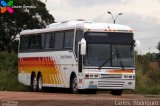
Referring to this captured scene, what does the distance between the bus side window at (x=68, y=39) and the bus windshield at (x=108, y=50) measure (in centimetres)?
151

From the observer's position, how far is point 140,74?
46469 millimetres

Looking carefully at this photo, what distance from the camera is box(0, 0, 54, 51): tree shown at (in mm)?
88188

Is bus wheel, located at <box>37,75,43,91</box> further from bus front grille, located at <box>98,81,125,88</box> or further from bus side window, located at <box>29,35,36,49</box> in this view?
bus front grille, located at <box>98,81,125,88</box>

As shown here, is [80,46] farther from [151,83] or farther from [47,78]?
[151,83]

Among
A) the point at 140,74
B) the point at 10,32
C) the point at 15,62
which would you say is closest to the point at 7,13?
the point at 10,32

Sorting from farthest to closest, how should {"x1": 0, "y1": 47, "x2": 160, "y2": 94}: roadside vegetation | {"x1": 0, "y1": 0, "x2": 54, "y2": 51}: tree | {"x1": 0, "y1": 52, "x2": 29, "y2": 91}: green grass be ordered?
{"x1": 0, "y1": 0, "x2": 54, "y2": 51}: tree < {"x1": 0, "y1": 52, "x2": 29, "y2": 91}: green grass < {"x1": 0, "y1": 47, "x2": 160, "y2": 94}: roadside vegetation

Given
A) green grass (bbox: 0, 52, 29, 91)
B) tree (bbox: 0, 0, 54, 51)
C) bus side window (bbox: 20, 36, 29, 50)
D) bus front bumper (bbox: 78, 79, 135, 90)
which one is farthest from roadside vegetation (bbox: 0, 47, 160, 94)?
tree (bbox: 0, 0, 54, 51)

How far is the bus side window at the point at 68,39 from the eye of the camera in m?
29.4

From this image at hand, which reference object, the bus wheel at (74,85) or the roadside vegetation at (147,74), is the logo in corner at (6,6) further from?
the bus wheel at (74,85)

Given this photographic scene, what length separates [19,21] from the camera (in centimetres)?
8856

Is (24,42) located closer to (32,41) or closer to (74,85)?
(32,41)

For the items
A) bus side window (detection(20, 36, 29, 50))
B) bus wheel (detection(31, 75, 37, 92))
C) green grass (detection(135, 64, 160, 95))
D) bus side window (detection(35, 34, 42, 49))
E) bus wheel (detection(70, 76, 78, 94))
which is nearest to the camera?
bus wheel (detection(70, 76, 78, 94))

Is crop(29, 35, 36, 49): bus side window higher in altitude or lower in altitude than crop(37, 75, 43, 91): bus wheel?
higher

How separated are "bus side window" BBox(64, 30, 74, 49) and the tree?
5808cm
